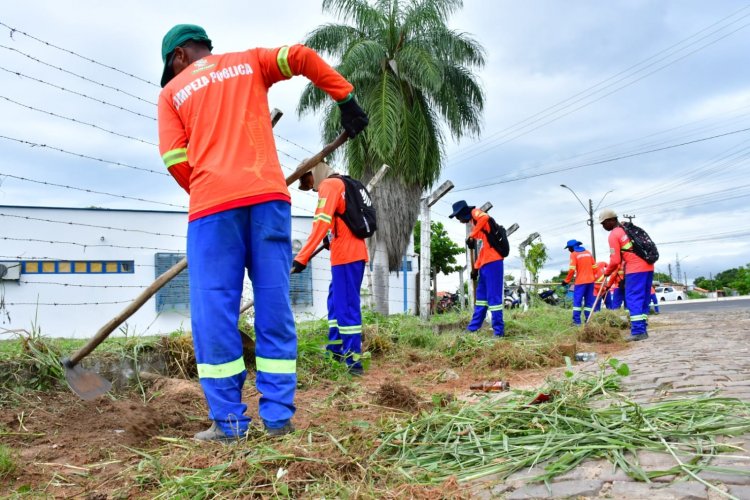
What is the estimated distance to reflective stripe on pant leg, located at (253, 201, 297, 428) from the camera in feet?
9.59

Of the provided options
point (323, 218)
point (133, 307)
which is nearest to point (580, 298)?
point (323, 218)

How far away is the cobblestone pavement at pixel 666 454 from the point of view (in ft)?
6.21

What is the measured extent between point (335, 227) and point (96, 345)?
2.39m

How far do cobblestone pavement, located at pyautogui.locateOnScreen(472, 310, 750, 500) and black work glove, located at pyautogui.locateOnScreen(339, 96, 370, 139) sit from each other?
6.79 feet

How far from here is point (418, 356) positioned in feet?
20.4

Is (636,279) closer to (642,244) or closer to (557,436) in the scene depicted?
(642,244)

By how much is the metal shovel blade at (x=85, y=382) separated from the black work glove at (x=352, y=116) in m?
2.39

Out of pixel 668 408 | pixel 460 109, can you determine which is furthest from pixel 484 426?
pixel 460 109

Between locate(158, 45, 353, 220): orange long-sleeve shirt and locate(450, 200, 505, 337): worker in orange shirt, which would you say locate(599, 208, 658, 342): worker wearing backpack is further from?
locate(158, 45, 353, 220): orange long-sleeve shirt

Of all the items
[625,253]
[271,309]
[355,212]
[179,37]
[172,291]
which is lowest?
[271,309]

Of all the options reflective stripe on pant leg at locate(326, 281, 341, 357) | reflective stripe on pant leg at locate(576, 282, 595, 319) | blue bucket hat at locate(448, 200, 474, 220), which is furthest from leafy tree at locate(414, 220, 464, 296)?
reflective stripe on pant leg at locate(326, 281, 341, 357)

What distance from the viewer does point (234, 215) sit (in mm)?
2879

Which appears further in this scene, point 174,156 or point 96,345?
point 96,345

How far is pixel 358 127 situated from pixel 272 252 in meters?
0.94
